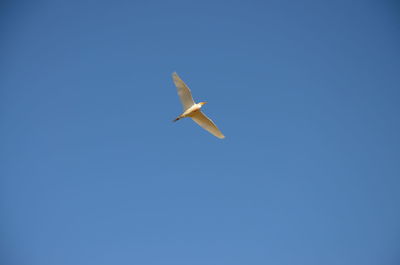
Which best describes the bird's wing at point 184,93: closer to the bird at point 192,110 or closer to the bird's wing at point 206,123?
the bird at point 192,110

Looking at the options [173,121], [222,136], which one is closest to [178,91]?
[173,121]

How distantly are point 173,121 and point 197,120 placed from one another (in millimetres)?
1691

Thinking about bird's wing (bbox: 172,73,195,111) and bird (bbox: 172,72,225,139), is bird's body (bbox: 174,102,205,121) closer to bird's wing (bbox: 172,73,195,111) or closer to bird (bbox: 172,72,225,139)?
bird (bbox: 172,72,225,139)

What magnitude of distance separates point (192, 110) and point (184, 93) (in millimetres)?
1229

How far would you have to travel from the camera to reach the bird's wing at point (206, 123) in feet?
74.6

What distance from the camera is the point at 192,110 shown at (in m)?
22.3

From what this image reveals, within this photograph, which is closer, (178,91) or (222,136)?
(178,91)

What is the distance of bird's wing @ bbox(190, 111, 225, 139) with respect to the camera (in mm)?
22734

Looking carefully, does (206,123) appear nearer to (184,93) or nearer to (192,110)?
(192,110)

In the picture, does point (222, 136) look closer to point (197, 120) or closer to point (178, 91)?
point (197, 120)

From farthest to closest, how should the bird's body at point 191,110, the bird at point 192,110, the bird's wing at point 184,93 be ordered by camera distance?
the bird's body at point 191,110, the bird at point 192,110, the bird's wing at point 184,93

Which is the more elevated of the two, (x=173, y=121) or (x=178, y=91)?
(x=178, y=91)

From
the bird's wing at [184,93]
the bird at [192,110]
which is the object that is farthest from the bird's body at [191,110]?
the bird's wing at [184,93]

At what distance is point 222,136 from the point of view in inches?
931
